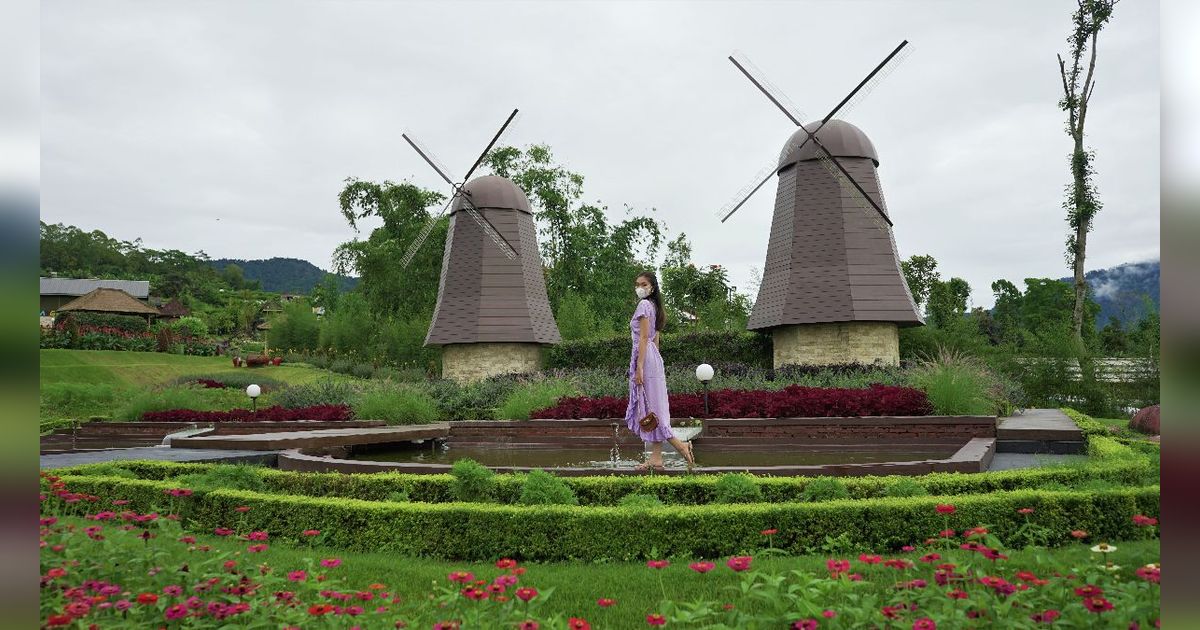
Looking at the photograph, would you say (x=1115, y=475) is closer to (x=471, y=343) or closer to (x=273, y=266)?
(x=471, y=343)

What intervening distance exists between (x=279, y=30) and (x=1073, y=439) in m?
8.25

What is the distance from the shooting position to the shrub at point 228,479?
19.3 ft

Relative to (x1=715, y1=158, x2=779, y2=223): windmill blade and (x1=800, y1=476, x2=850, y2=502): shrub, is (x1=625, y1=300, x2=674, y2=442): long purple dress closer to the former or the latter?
(x1=800, y1=476, x2=850, y2=502): shrub

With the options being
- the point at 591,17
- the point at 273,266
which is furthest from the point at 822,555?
the point at 273,266

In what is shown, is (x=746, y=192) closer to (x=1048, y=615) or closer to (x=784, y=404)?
(x=784, y=404)

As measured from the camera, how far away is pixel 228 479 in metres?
6.04

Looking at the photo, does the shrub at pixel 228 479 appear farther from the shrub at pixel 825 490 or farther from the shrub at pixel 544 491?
the shrub at pixel 825 490

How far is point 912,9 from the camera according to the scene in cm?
325

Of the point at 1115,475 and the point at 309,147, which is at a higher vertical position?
the point at 309,147

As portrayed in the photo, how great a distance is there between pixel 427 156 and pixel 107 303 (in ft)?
78.7

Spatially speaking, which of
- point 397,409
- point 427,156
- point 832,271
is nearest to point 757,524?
point 397,409

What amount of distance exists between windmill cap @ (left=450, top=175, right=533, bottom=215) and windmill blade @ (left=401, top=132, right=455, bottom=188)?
105 centimetres

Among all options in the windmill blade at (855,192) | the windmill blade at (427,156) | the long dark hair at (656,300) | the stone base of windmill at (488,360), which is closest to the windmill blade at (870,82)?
the windmill blade at (855,192)

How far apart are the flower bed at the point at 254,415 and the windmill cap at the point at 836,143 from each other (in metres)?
11.0
